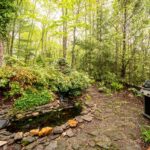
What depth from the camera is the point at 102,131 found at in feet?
13.4

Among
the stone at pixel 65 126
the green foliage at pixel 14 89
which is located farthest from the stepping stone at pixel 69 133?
the green foliage at pixel 14 89

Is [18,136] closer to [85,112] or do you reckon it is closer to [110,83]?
[85,112]

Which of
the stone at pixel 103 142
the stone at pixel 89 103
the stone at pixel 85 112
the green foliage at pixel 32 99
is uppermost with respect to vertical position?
the green foliage at pixel 32 99

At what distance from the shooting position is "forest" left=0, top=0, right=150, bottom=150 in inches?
149

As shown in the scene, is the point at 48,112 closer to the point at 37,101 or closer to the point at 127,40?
the point at 37,101

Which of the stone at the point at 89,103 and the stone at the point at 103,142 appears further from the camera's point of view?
the stone at the point at 89,103

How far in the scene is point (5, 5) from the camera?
7.05 m

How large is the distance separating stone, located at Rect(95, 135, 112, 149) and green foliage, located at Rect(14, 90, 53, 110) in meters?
2.70

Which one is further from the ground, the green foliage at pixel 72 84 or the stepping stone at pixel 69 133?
the green foliage at pixel 72 84

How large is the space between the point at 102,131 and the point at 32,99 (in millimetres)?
2716

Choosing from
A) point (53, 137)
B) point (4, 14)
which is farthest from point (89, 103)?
point (4, 14)

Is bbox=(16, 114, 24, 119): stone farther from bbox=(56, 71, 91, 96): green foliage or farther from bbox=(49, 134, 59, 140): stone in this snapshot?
bbox=(56, 71, 91, 96): green foliage

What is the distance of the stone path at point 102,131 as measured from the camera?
3396 millimetres

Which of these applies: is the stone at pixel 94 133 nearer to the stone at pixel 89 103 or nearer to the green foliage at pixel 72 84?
the stone at pixel 89 103
